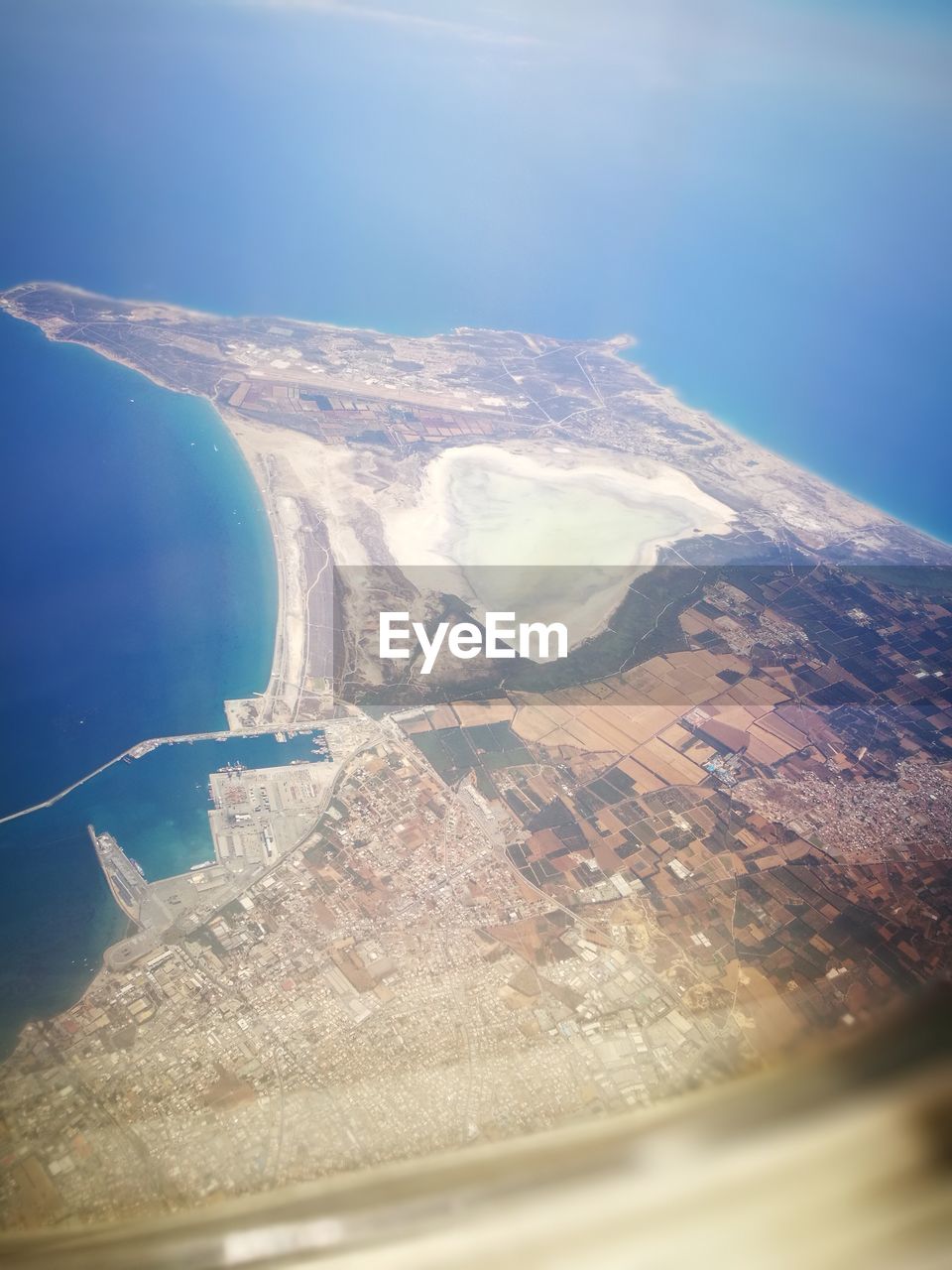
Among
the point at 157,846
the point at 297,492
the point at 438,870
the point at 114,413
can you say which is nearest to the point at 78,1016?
the point at 157,846

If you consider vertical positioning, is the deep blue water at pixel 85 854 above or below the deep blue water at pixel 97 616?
below

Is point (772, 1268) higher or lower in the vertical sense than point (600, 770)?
higher

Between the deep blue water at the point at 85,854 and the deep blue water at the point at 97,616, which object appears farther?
the deep blue water at the point at 97,616

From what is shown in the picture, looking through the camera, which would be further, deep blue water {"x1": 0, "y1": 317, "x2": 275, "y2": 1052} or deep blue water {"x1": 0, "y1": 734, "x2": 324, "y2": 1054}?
deep blue water {"x1": 0, "y1": 317, "x2": 275, "y2": 1052}

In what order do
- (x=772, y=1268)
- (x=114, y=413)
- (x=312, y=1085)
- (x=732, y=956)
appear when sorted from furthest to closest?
1. (x=114, y=413)
2. (x=732, y=956)
3. (x=312, y=1085)
4. (x=772, y=1268)

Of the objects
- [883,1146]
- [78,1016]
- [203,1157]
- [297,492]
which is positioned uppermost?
[883,1146]

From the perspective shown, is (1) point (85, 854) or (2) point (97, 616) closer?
(1) point (85, 854)

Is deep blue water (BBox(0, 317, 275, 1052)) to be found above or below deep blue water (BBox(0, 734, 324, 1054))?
above

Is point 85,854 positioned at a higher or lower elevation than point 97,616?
lower

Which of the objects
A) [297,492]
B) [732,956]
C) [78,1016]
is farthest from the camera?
[297,492]

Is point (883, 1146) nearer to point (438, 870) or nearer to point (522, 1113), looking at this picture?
point (522, 1113)

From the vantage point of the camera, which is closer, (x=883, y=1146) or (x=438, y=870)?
(x=883, y=1146)
